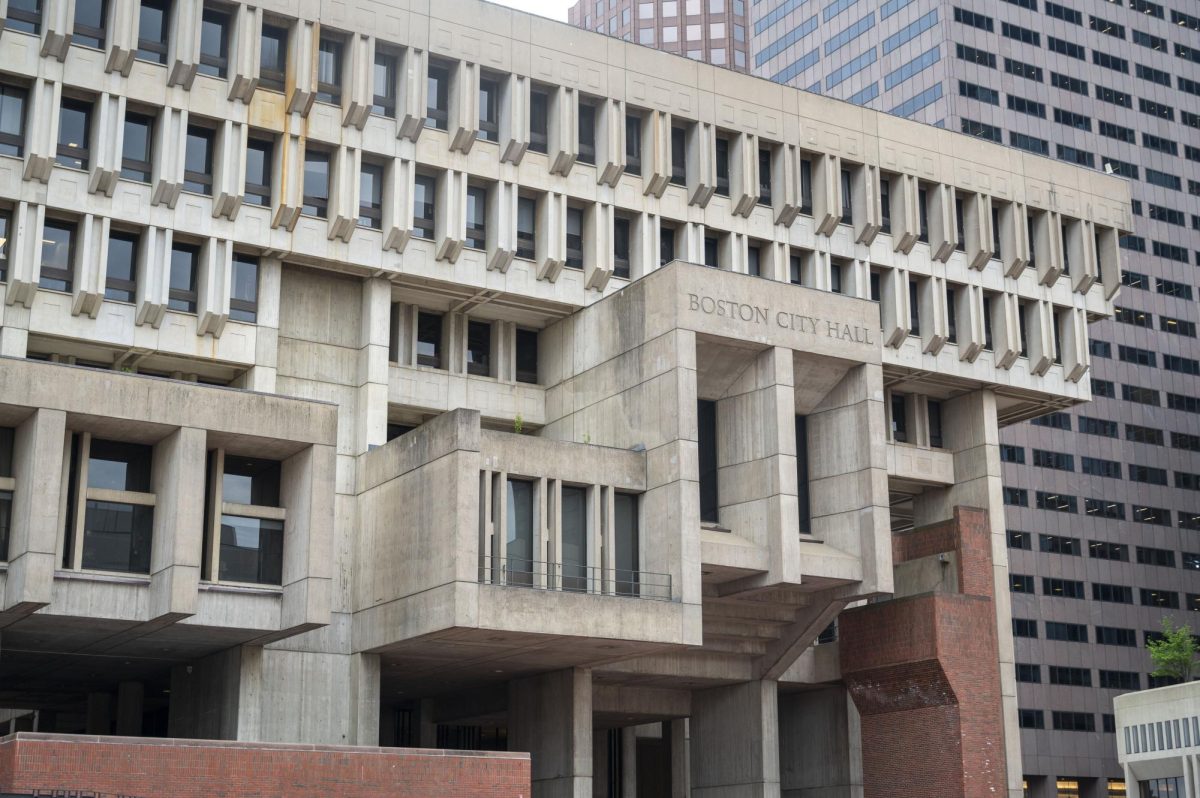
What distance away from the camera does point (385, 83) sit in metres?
51.4

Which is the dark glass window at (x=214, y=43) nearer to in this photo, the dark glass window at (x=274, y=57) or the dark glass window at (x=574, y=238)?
the dark glass window at (x=274, y=57)

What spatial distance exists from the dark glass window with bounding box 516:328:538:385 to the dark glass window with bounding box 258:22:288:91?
11900 millimetres

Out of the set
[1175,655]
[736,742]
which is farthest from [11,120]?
[1175,655]

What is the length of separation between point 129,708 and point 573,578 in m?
16.9

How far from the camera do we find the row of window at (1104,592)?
368 feet

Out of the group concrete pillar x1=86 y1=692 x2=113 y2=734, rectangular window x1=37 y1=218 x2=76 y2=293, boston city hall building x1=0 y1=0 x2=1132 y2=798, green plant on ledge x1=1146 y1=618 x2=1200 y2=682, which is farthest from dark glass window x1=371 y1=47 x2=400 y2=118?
green plant on ledge x1=1146 y1=618 x2=1200 y2=682

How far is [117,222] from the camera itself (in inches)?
1825

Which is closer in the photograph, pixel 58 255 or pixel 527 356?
pixel 58 255

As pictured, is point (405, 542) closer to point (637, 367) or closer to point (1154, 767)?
point (637, 367)

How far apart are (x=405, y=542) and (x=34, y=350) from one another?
12.1 m

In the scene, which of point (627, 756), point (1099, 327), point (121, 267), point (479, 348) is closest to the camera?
point (121, 267)

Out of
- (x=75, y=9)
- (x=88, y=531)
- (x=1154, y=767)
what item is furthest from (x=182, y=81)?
(x=1154, y=767)

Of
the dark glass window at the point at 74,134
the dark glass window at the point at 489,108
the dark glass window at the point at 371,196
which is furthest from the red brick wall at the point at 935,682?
the dark glass window at the point at 74,134

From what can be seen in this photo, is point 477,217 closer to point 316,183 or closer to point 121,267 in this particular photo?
point 316,183
